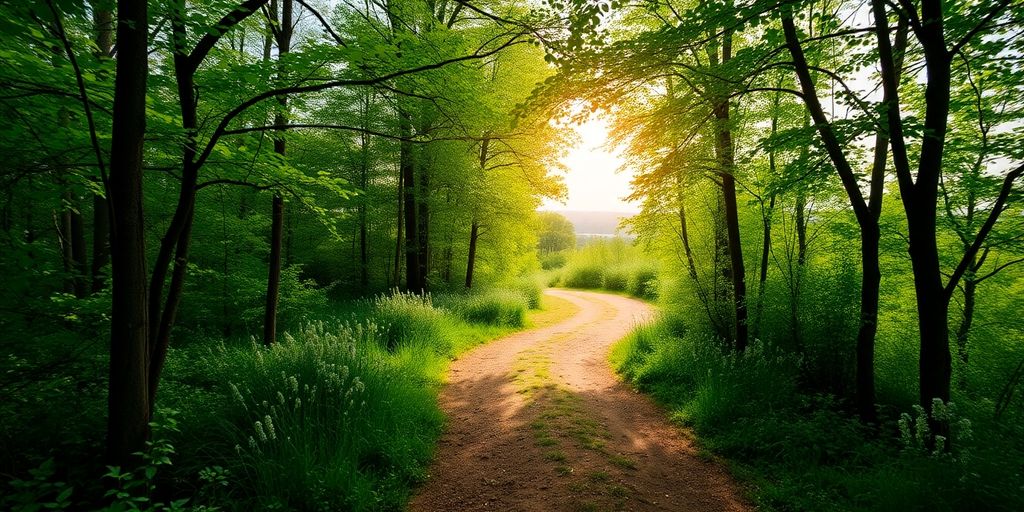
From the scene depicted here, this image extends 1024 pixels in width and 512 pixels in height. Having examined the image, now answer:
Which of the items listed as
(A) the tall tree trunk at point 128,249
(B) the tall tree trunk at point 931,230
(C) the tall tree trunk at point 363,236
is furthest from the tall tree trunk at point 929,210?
(C) the tall tree trunk at point 363,236

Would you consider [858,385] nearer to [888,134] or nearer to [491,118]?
[888,134]

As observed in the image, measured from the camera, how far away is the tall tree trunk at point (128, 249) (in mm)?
2418

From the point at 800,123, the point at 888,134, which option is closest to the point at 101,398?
the point at 888,134

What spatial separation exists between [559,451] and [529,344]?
584 cm

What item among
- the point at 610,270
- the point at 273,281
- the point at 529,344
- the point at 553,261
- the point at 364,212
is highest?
the point at 364,212

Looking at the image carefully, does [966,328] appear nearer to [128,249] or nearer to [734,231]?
[734,231]

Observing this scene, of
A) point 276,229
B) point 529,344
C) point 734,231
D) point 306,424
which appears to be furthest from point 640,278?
point 306,424

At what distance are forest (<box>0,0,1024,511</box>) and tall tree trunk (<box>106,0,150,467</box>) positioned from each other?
18 mm

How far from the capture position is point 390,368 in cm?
589

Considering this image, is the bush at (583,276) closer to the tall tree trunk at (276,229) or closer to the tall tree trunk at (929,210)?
the tall tree trunk at (929,210)

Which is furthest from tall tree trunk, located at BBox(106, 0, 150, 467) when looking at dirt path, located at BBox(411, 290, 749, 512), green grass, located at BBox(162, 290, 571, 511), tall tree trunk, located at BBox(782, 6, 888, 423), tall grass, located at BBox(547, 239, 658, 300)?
tall grass, located at BBox(547, 239, 658, 300)

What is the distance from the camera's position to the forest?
2.95 meters

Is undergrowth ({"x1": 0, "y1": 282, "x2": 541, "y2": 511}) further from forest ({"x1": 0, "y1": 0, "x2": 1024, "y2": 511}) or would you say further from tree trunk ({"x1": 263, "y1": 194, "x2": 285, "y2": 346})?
tree trunk ({"x1": 263, "y1": 194, "x2": 285, "y2": 346})

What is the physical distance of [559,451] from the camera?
4531 millimetres
